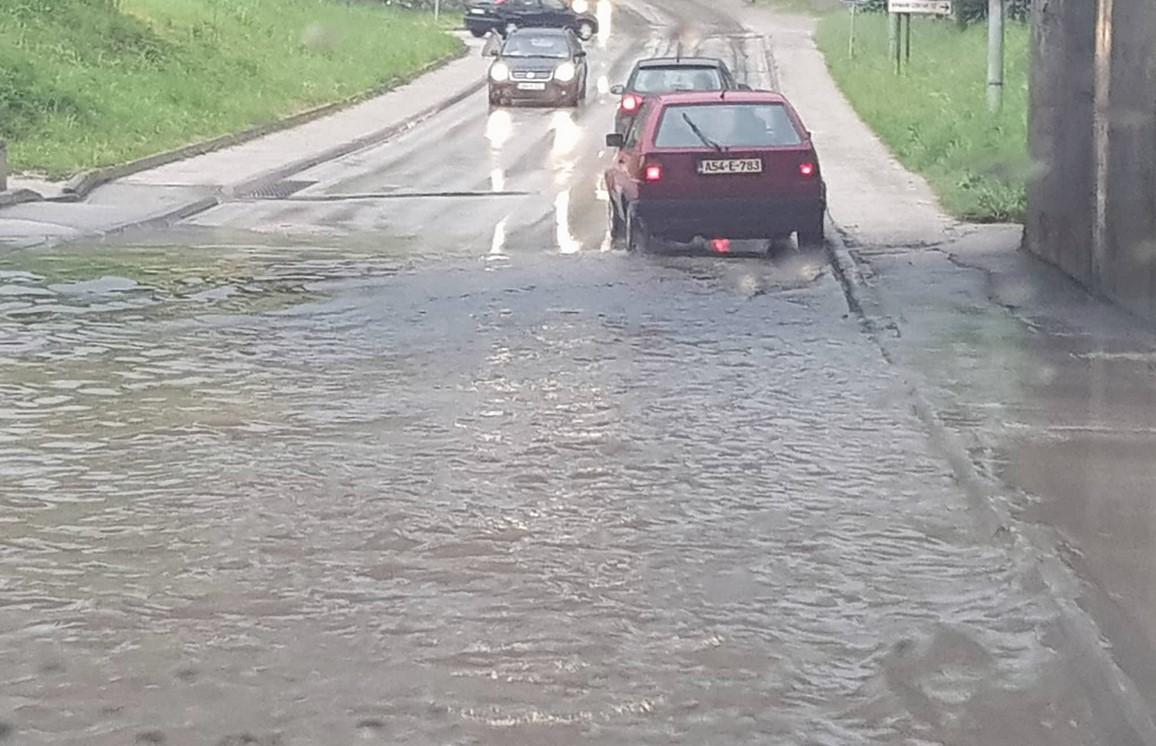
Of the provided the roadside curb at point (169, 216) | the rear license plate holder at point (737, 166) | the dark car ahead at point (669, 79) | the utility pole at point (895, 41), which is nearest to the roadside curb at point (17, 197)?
the roadside curb at point (169, 216)

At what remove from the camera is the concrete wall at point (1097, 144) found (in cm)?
1259

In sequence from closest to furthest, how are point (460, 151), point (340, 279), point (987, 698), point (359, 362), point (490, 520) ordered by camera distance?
point (987, 698)
point (490, 520)
point (359, 362)
point (340, 279)
point (460, 151)

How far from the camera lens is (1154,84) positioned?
1227cm

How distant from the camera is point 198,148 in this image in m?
27.0

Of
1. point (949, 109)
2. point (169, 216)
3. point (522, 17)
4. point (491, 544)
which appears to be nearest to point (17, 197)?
point (169, 216)

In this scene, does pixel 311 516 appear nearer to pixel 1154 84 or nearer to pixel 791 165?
pixel 1154 84

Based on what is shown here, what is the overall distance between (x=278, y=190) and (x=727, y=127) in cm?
889

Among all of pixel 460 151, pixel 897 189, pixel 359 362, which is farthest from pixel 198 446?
pixel 460 151

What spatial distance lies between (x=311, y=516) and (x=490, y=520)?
730 millimetres

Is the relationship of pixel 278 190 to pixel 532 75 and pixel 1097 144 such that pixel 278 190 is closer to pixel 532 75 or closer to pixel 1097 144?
pixel 1097 144

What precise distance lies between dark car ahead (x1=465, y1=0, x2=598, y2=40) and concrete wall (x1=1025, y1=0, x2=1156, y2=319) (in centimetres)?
3667

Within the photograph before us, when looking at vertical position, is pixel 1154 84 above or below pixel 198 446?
above

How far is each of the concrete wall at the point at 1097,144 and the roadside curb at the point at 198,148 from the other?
11010 millimetres

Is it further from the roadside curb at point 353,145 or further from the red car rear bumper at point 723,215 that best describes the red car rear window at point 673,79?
the red car rear bumper at point 723,215
